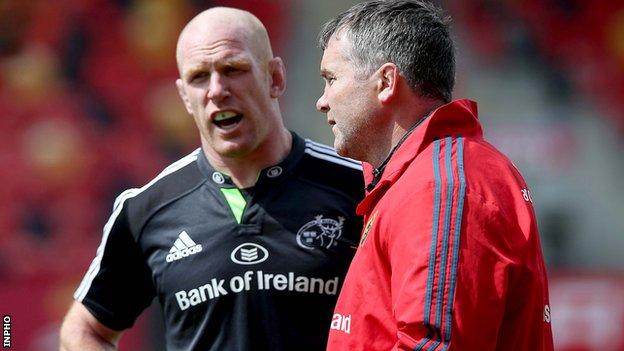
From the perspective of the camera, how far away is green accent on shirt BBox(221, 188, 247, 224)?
335 centimetres

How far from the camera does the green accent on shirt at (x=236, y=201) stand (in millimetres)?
3346

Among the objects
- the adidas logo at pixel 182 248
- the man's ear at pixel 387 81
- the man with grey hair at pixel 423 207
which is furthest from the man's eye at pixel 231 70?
the man's ear at pixel 387 81

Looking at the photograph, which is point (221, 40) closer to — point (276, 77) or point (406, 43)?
point (276, 77)

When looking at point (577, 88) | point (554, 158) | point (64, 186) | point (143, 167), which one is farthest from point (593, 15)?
point (64, 186)

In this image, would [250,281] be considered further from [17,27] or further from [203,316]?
[17,27]

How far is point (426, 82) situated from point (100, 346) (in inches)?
59.6

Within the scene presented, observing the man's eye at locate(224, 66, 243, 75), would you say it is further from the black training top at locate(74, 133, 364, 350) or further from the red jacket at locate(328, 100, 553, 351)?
the red jacket at locate(328, 100, 553, 351)

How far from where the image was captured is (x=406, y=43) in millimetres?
2551

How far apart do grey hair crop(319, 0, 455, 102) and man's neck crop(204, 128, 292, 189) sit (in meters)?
0.80

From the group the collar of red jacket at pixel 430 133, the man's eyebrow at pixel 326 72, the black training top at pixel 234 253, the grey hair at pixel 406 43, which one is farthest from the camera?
the black training top at pixel 234 253

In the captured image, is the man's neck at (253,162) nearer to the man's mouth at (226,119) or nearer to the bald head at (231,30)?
the man's mouth at (226,119)

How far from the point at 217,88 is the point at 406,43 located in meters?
0.91

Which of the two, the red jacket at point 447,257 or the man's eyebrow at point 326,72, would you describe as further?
the man's eyebrow at point 326,72

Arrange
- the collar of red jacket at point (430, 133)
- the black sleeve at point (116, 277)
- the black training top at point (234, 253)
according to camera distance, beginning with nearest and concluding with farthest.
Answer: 1. the collar of red jacket at point (430, 133)
2. the black training top at point (234, 253)
3. the black sleeve at point (116, 277)
